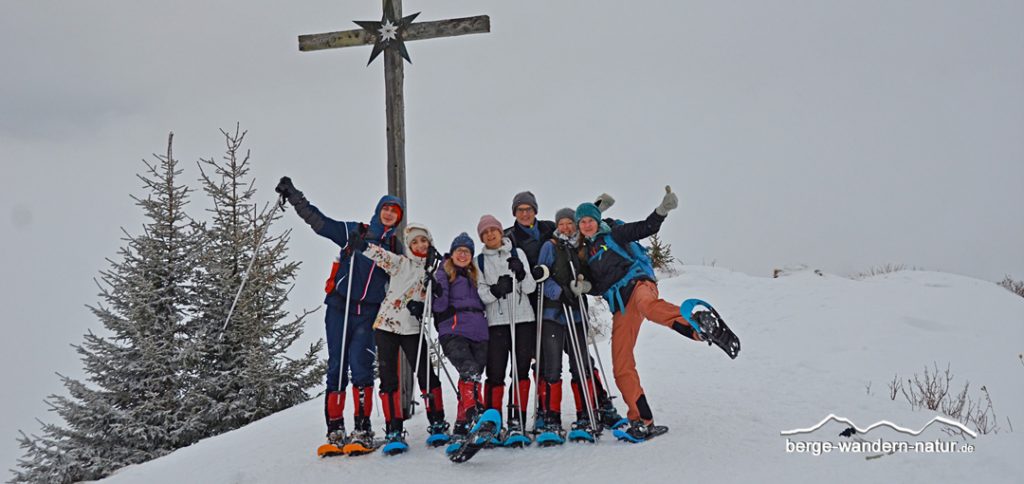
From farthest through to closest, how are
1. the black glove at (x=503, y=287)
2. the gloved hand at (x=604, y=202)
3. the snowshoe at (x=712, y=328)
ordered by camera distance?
the gloved hand at (x=604, y=202) < the black glove at (x=503, y=287) < the snowshoe at (x=712, y=328)

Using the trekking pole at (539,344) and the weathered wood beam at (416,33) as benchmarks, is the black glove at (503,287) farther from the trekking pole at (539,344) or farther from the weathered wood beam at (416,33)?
the weathered wood beam at (416,33)

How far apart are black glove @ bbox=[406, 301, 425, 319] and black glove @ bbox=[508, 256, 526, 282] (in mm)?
879

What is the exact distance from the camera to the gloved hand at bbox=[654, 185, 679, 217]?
5.05 metres

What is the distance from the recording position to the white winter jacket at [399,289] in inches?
203

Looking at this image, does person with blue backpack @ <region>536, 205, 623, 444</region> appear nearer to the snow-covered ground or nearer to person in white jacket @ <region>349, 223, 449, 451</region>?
the snow-covered ground

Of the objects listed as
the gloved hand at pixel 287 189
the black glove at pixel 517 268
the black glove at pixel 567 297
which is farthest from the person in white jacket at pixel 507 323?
the gloved hand at pixel 287 189

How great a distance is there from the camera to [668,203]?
5.07 metres

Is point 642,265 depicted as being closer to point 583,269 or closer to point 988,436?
point 583,269

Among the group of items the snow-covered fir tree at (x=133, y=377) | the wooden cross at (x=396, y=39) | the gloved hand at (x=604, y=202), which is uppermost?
the wooden cross at (x=396, y=39)

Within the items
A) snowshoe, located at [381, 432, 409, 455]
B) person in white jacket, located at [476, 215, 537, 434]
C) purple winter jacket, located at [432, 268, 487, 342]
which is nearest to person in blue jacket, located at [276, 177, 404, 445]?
snowshoe, located at [381, 432, 409, 455]

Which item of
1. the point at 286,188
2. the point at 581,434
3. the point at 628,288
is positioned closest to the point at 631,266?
the point at 628,288

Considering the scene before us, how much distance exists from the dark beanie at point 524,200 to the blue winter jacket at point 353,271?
1327mm

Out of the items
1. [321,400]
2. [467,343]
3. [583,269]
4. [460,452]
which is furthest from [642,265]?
[321,400]

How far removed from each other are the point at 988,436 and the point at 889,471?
1.17 m
